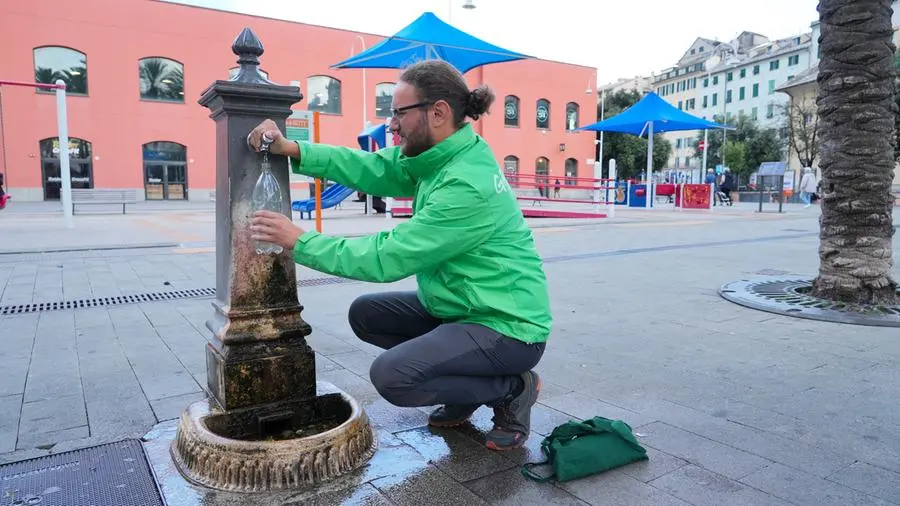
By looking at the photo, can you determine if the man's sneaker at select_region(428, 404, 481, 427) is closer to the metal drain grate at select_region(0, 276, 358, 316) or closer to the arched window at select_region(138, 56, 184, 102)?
the metal drain grate at select_region(0, 276, 358, 316)

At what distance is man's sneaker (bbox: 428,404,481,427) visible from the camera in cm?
272

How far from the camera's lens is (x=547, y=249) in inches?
373

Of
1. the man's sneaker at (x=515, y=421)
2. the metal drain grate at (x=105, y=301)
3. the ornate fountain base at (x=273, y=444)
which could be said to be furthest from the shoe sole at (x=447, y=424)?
the metal drain grate at (x=105, y=301)

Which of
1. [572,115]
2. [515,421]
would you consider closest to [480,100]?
[515,421]

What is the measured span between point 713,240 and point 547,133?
103 ft

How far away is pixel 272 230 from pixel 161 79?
3186 cm

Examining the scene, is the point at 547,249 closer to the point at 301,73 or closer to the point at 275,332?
the point at 275,332

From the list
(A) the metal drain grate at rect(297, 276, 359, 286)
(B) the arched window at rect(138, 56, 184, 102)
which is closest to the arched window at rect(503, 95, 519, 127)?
(B) the arched window at rect(138, 56, 184, 102)

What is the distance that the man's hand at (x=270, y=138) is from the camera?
2295 millimetres

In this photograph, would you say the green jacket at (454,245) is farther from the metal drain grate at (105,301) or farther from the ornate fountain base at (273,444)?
the metal drain grate at (105,301)

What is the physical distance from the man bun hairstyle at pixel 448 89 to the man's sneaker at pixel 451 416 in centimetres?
123

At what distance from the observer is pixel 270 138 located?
2.29 metres

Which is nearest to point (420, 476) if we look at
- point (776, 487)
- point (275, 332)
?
point (275, 332)

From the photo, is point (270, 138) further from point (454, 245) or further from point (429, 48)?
point (429, 48)
